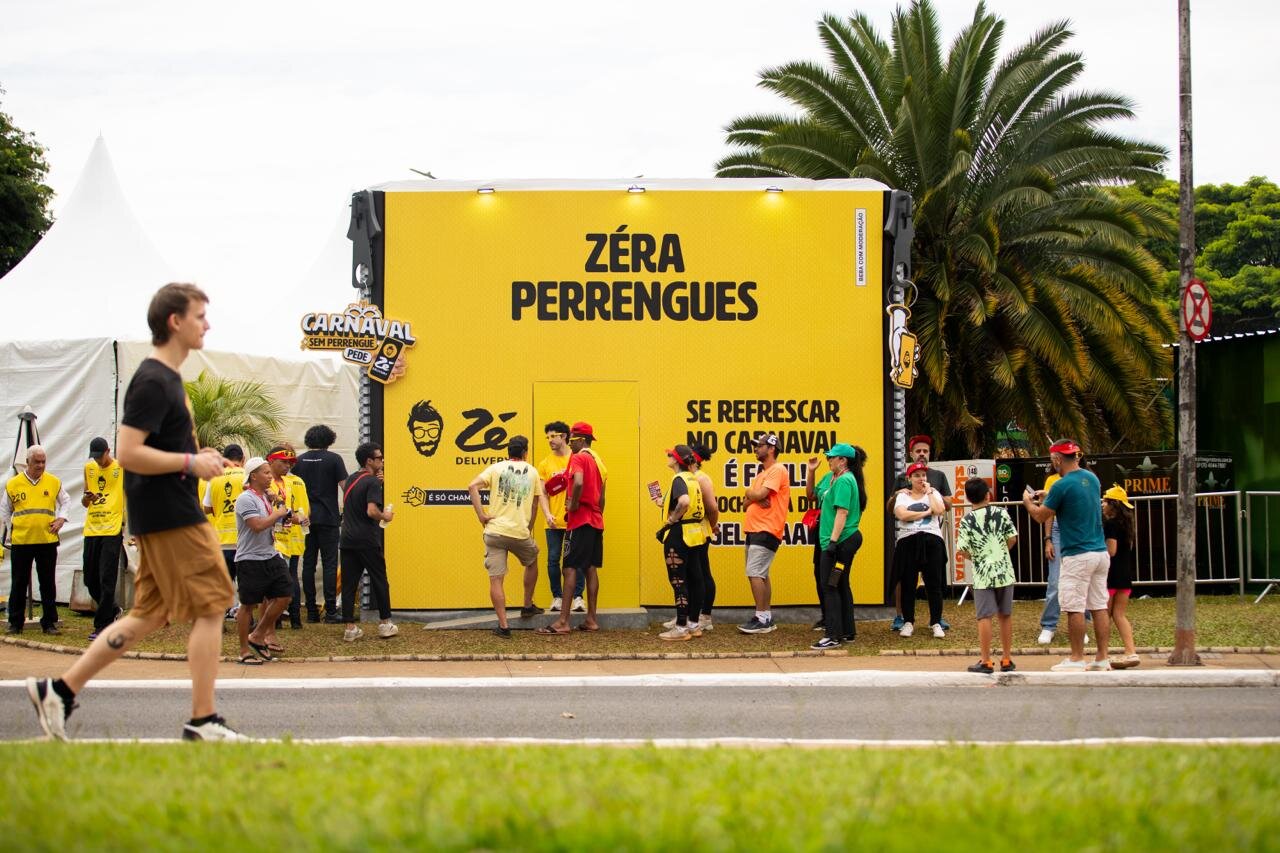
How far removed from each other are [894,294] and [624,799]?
36.4ft

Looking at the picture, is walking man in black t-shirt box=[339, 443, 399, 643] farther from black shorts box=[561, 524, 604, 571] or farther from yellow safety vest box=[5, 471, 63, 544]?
yellow safety vest box=[5, 471, 63, 544]

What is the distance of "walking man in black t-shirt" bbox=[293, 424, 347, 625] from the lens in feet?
50.2

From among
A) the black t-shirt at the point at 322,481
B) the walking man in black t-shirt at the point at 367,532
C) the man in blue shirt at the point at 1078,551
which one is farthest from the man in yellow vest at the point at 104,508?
the man in blue shirt at the point at 1078,551

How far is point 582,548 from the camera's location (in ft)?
46.1

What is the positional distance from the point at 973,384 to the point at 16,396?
48.7 ft

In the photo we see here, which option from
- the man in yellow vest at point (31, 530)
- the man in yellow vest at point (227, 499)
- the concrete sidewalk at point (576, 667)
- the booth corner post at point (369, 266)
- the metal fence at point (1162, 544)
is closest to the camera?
the concrete sidewalk at point (576, 667)

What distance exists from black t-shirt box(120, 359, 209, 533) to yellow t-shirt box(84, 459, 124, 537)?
817 cm

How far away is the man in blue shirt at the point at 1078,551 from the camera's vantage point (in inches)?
442

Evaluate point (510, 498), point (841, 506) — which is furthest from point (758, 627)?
point (510, 498)

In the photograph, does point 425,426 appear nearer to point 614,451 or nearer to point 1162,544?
point 614,451

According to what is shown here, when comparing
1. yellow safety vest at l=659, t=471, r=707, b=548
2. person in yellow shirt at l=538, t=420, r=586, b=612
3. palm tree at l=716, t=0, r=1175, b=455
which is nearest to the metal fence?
palm tree at l=716, t=0, r=1175, b=455

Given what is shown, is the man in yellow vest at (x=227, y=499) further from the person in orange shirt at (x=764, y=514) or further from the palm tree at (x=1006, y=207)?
the palm tree at (x=1006, y=207)

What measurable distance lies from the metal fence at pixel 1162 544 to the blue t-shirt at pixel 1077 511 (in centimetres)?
765

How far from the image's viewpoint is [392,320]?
14820 mm
